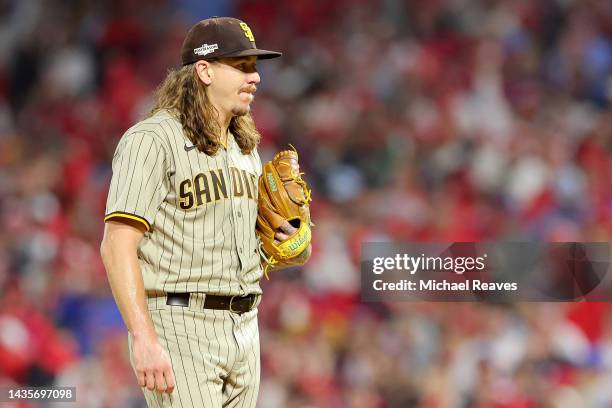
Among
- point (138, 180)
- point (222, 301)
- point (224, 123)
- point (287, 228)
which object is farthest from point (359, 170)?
point (138, 180)

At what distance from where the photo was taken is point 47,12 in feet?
A: 20.2

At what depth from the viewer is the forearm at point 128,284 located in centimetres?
204

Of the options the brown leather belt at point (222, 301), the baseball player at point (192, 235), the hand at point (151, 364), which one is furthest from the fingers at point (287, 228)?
the hand at point (151, 364)

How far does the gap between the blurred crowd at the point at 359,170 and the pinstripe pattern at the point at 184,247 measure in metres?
2.36

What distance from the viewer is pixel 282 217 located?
8.18ft

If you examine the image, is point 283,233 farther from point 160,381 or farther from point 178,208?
point 160,381

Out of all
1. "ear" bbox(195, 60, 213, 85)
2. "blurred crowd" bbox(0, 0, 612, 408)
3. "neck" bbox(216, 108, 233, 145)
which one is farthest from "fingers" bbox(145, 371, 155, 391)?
"blurred crowd" bbox(0, 0, 612, 408)

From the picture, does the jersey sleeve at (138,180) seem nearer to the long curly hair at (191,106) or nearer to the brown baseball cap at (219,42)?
the long curly hair at (191,106)

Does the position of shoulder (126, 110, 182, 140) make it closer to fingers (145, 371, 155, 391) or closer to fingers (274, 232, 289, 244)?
fingers (274, 232, 289, 244)

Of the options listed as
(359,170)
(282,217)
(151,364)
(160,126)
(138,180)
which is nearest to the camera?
(151,364)

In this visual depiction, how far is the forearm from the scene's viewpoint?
204 cm

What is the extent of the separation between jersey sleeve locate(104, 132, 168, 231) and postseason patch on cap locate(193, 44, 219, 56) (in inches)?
11.1

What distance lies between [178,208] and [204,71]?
381 millimetres

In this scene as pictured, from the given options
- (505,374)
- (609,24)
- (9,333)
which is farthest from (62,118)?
(609,24)
